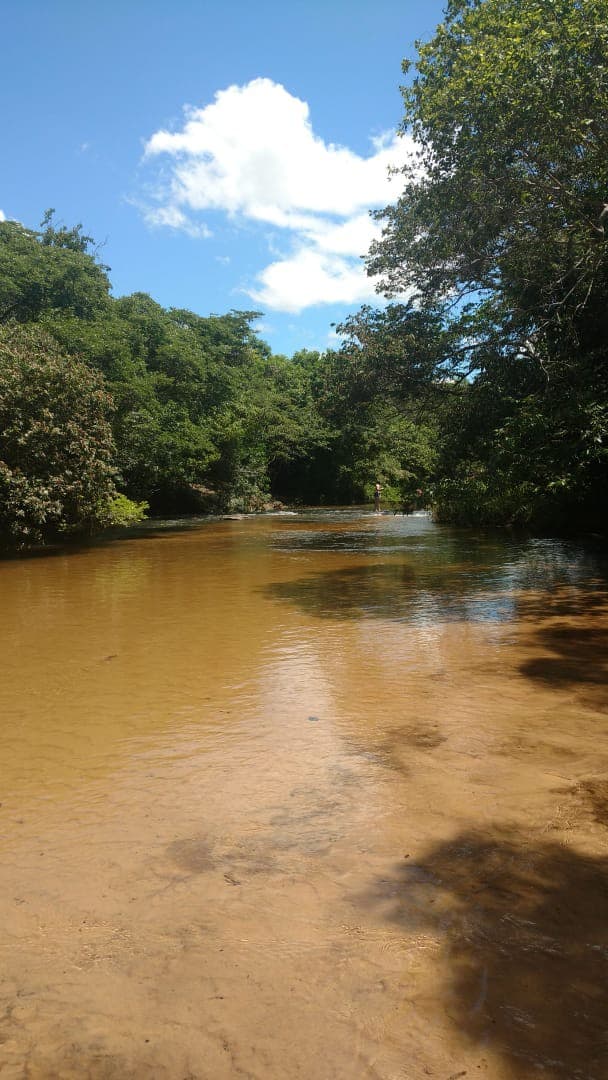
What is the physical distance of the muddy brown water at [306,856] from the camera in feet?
7.40

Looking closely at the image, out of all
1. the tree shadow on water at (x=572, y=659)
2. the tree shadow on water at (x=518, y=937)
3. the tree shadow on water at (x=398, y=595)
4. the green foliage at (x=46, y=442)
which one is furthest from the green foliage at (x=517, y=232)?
the green foliage at (x=46, y=442)

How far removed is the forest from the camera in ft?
32.1

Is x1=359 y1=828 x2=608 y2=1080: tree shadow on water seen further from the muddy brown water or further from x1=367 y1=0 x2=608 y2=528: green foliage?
x1=367 y1=0 x2=608 y2=528: green foliage

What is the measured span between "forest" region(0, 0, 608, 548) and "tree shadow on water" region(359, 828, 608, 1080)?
7548 millimetres

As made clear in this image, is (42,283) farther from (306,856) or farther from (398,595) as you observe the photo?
(306,856)

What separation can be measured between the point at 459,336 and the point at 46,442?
10675 millimetres

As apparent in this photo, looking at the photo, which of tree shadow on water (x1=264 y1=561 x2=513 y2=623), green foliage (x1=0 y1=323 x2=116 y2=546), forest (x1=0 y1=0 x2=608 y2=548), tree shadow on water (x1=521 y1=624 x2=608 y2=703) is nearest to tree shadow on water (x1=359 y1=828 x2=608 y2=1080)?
tree shadow on water (x1=521 y1=624 x2=608 y2=703)

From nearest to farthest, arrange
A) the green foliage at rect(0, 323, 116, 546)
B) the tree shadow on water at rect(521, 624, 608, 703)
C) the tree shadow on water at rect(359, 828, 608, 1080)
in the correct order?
1. the tree shadow on water at rect(359, 828, 608, 1080)
2. the tree shadow on water at rect(521, 624, 608, 703)
3. the green foliage at rect(0, 323, 116, 546)

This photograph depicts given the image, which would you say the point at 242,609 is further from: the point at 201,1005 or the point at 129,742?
the point at 201,1005

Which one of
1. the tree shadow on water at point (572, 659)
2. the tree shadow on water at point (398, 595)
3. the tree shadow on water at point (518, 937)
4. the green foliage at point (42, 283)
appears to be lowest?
the tree shadow on water at point (518, 937)

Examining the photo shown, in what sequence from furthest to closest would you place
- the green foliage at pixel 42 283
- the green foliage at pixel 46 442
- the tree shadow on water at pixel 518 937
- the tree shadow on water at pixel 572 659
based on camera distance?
the green foliage at pixel 42 283
the green foliage at pixel 46 442
the tree shadow on water at pixel 572 659
the tree shadow on water at pixel 518 937

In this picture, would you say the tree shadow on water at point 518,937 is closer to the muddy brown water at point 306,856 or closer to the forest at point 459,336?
the muddy brown water at point 306,856

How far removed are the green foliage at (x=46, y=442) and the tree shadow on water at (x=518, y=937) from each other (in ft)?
49.8

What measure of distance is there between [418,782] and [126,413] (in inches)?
928
